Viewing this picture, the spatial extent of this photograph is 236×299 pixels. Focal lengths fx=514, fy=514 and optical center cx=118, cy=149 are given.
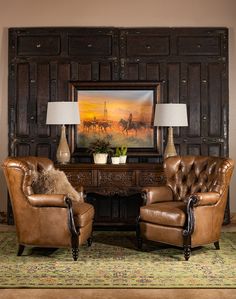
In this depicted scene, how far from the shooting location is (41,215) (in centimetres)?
485

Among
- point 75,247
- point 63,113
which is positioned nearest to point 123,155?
point 63,113

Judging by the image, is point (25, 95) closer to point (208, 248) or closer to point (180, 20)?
point (180, 20)

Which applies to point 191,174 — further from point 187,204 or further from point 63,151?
point 63,151

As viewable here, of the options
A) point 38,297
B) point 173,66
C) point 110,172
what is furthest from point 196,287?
point 173,66

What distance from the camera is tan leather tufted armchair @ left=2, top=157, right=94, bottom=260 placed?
15.7 feet

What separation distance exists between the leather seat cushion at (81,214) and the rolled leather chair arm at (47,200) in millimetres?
164

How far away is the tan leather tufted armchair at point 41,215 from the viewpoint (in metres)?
4.78

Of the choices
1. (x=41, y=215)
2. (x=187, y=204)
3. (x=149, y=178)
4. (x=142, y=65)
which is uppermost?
(x=142, y=65)

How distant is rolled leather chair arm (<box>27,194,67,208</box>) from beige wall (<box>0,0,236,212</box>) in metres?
2.13

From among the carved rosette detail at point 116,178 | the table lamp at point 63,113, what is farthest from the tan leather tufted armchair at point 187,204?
the table lamp at point 63,113

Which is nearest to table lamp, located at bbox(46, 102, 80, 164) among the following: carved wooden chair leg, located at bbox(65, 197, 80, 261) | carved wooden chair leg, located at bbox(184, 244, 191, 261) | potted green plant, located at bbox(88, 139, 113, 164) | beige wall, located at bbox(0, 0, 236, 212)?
potted green plant, located at bbox(88, 139, 113, 164)

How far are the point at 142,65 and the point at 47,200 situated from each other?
8.76ft

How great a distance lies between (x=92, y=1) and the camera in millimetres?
6789

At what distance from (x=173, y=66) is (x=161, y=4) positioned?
0.84m
